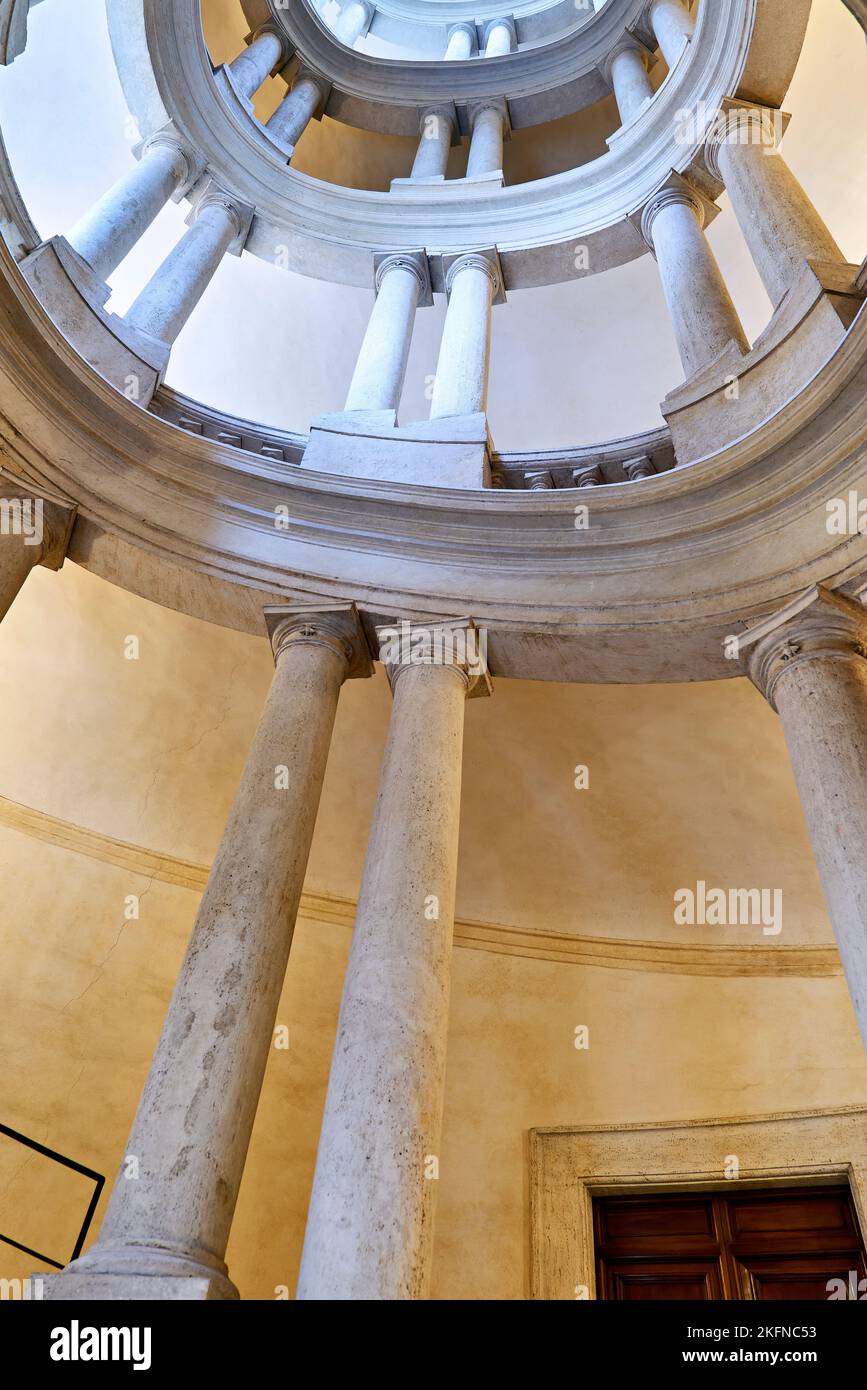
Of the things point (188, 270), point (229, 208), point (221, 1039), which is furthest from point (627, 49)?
point (221, 1039)

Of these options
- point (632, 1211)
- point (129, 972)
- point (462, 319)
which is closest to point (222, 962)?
point (129, 972)

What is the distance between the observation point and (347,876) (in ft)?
32.0

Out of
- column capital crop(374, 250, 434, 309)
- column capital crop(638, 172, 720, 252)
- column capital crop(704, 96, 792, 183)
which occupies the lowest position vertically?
column capital crop(704, 96, 792, 183)

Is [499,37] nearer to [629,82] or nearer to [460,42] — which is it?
[460,42]

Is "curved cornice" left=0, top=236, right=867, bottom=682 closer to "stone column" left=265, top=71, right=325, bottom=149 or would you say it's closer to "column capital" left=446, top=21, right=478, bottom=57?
"stone column" left=265, top=71, right=325, bottom=149

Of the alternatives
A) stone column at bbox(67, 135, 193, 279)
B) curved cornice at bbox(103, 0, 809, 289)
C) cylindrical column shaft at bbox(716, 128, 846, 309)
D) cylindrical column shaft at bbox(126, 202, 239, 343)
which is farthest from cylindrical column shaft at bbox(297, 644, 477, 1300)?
curved cornice at bbox(103, 0, 809, 289)

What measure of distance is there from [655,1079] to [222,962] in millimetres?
5156

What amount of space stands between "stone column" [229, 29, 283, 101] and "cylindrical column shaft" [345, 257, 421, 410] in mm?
3312

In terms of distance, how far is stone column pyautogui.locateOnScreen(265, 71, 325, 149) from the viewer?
41.0ft

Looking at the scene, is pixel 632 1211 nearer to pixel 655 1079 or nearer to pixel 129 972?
pixel 655 1079

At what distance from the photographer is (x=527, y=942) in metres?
9.55

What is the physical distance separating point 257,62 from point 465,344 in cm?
633

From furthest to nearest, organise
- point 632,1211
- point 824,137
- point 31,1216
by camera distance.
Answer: point 824,137 < point 632,1211 < point 31,1216

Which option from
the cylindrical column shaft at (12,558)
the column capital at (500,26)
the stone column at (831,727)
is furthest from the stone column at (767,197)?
the column capital at (500,26)
